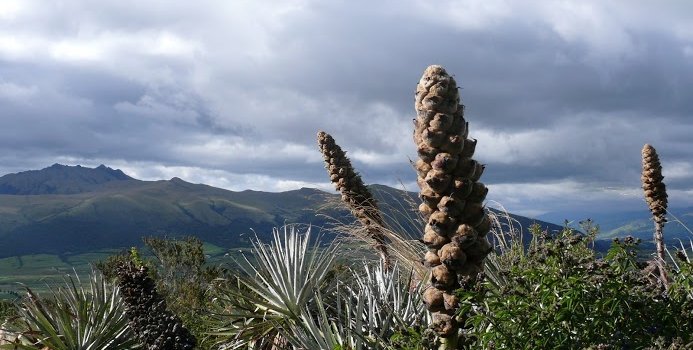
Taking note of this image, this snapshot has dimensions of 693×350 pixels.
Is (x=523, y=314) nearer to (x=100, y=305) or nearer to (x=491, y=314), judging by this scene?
(x=491, y=314)

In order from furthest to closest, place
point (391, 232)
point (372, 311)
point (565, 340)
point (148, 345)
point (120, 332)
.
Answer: point (120, 332)
point (391, 232)
point (148, 345)
point (372, 311)
point (565, 340)

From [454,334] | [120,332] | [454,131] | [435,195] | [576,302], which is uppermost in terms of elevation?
[454,131]

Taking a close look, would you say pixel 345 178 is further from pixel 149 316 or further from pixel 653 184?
pixel 653 184

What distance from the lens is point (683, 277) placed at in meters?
5.06

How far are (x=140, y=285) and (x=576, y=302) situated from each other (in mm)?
5172

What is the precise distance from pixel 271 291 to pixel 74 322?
3.14 meters

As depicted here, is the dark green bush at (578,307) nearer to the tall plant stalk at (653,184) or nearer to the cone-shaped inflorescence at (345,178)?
the cone-shaped inflorescence at (345,178)

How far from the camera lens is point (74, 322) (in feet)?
33.6

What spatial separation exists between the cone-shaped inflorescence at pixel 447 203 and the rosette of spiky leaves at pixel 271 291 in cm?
280

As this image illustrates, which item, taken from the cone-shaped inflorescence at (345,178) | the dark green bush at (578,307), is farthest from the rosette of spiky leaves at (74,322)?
the dark green bush at (578,307)

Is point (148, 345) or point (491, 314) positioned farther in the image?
point (148, 345)

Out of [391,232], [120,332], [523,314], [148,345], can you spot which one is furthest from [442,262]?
[120,332]

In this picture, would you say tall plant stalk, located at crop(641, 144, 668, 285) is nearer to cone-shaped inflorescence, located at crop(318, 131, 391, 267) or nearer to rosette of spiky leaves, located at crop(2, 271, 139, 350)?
cone-shaped inflorescence, located at crop(318, 131, 391, 267)

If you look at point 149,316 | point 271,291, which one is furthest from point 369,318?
point 149,316
